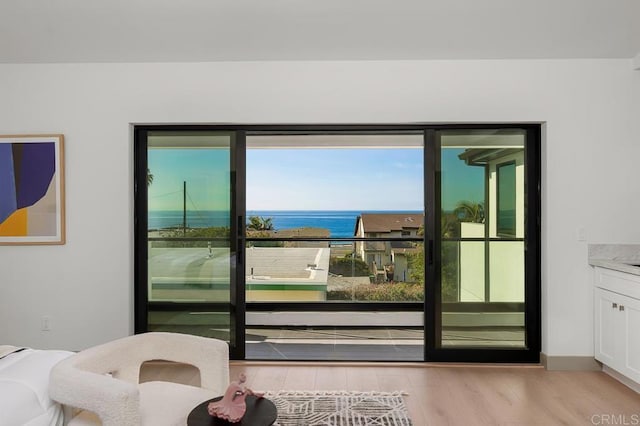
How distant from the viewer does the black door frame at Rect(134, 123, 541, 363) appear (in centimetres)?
416

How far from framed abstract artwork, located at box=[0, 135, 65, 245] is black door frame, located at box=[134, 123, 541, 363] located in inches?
24.5

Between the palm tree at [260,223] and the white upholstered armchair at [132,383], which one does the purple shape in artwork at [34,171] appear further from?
the palm tree at [260,223]

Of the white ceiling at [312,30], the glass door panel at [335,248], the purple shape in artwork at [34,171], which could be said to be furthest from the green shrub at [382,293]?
the purple shape in artwork at [34,171]

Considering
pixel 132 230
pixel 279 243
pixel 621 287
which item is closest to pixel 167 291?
pixel 132 230

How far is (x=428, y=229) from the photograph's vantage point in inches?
165

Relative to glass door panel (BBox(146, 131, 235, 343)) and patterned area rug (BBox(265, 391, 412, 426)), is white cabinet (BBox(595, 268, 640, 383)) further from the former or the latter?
glass door panel (BBox(146, 131, 235, 343))

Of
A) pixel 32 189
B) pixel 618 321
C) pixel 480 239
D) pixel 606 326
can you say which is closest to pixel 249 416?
pixel 480 239

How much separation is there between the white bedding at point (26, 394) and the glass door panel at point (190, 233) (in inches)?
76.6

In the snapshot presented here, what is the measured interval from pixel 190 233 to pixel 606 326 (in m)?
3.43

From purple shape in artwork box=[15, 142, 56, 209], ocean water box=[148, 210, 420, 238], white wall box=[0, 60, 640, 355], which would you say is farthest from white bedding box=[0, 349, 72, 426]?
ocean water box=[148, 210, 420, 238]

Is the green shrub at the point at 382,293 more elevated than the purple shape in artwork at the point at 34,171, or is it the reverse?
the purple shape in artwork at the point at 34,171

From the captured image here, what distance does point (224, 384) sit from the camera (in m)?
2.45

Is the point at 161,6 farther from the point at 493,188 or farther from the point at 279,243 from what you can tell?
the point at 279,243

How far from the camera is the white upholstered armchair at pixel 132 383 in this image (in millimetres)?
1923
